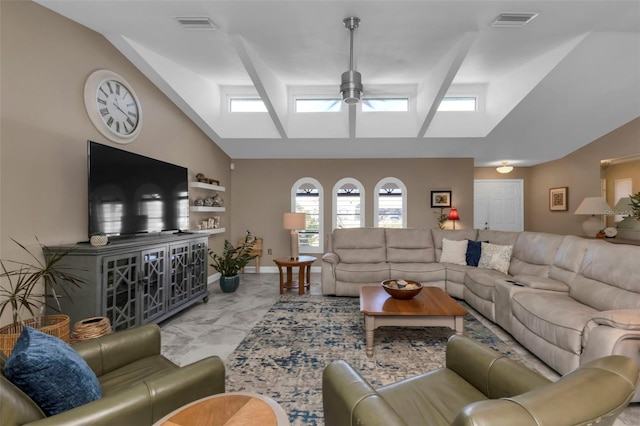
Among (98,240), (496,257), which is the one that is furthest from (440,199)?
(98,240)

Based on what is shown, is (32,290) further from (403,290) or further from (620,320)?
(620,320)

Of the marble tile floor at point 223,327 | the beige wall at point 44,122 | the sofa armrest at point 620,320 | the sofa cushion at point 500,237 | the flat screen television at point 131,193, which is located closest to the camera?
the sofa armrest at point 620,320

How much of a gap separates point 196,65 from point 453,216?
17.1ft

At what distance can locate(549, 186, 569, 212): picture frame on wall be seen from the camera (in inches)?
240

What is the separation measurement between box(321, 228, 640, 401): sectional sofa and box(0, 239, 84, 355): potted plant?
2.90 m

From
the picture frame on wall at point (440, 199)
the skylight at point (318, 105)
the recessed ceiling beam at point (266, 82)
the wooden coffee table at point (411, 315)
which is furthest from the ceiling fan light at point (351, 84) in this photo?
the picture frame on wall at point (440, 199)

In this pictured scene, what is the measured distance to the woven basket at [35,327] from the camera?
1.83 m

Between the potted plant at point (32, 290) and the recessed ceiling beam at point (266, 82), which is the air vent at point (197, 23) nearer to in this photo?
the recessed ceiling beam at point (266, 82)

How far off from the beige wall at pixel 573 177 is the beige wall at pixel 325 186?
84.3 inches

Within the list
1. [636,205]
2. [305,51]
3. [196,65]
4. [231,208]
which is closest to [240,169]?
[231,208]

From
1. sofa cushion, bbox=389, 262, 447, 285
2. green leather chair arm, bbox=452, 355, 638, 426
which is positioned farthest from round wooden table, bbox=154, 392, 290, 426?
sofa cushion, bbox=389, 262, 447, 285

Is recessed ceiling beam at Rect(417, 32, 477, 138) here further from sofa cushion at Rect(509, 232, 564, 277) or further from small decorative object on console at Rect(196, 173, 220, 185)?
small decorative object on console at Rect(196, 173, 220, 185)

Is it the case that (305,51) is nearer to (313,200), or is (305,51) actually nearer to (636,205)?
(313,200)

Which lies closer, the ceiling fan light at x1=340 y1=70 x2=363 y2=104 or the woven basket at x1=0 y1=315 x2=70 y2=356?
the woven basket at x1=0 y1=315 x2=70 y2=356
